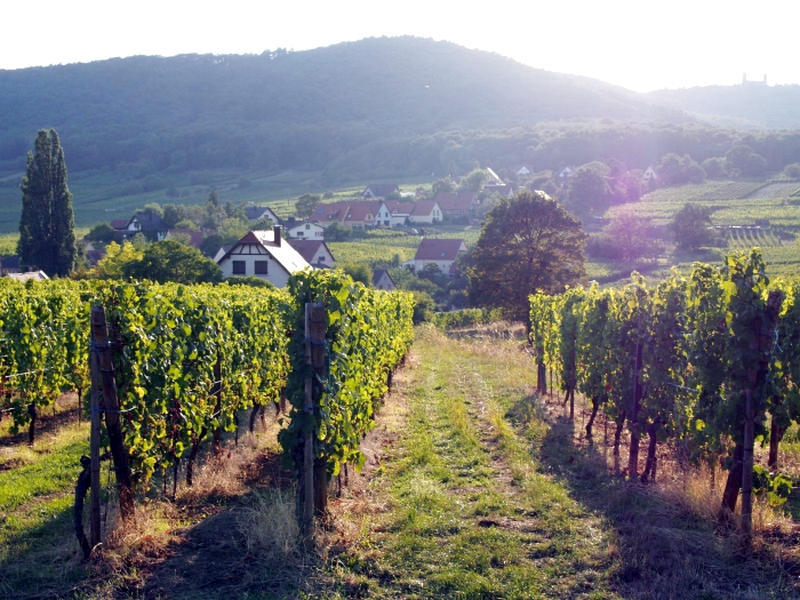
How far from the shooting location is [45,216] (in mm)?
45094

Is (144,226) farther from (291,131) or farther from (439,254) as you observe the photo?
(291,131)

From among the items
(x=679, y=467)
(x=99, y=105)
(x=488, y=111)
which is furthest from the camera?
(x=488, y=111)

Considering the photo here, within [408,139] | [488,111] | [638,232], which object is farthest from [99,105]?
[638,232]

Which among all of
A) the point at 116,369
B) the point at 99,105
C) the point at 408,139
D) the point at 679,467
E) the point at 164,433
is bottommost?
the point at 679,467

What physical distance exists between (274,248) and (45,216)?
16.4 meters

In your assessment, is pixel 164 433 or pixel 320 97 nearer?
pixel 164 433

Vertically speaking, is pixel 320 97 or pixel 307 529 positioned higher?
pixel 320 97

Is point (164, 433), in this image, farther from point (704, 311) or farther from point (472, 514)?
point (704, 311)

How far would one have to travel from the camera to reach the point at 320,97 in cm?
18525

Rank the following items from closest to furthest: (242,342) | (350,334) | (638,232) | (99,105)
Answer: (350,334) < (242,342) < (638,232) < (99,105)

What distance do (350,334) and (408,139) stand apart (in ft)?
483

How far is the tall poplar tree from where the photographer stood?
147 ft

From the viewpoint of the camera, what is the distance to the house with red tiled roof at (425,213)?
92.4 metres

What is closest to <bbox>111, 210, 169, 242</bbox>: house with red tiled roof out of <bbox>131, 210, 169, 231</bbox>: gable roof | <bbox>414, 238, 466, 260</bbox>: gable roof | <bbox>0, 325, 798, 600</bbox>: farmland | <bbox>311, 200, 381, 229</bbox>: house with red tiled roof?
<bbox>131, 210, 169, 231</bbox>: gable roof
